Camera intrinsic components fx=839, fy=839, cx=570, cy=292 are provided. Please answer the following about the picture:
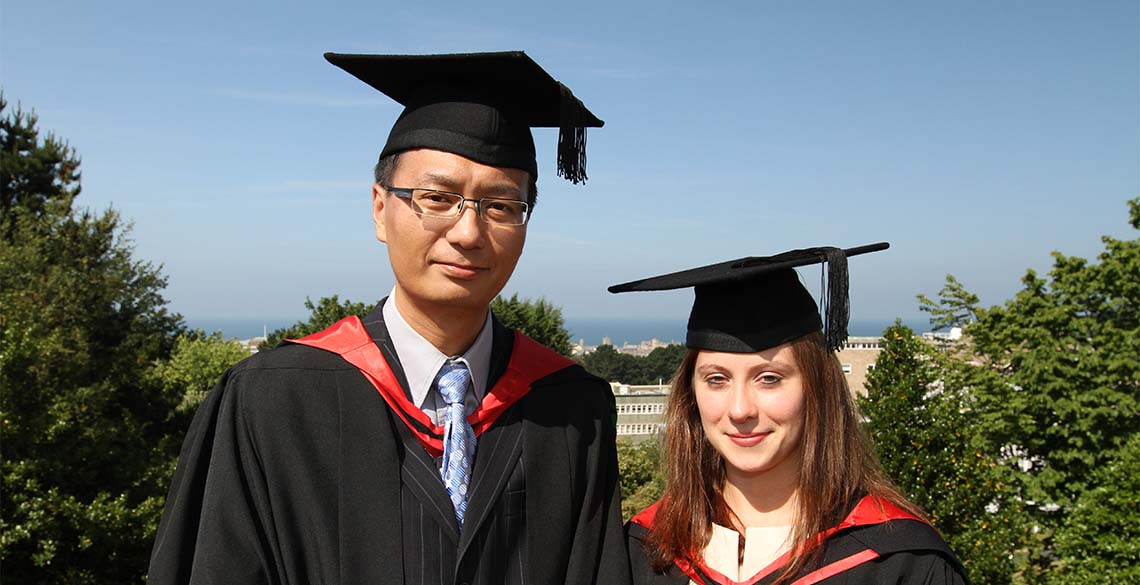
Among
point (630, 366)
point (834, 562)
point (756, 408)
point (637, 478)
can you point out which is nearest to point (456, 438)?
point (756, 408)

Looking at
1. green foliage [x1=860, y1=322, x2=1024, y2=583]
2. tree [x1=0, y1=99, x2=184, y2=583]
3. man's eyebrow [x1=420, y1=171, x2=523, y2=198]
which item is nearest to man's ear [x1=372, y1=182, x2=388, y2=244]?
man's eyebrow [x1=420, y1=171, x2=523, y2=198]

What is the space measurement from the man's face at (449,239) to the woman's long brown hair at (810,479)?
0.79 m

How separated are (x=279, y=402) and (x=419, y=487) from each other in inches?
17.4

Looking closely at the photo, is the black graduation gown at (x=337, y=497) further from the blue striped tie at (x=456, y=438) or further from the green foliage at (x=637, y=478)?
the green foliage at (x=637, y=478)

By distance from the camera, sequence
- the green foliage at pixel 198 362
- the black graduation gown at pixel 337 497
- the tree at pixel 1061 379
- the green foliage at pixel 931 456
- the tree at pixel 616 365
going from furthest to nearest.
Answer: the tree at pixel 616 365 → the green foliage at pixel 198 362 → the tree at pixel 1061 379 → the green foliage at pixel 931 456 → the black graduation gown at pixel 337 497

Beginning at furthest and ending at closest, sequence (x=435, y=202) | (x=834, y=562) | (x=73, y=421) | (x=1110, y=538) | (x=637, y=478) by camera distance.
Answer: (x=637, y=478) < (x=73, y=421) < (x=1110, y=538) < (x=834, y=562) < (x=435, y=202)

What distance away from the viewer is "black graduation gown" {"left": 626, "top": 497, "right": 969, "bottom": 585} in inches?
95.2

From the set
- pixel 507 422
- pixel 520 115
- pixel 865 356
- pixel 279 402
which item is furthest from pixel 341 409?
pixel 865 356

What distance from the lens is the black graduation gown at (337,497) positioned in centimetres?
217

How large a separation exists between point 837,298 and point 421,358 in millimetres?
1278

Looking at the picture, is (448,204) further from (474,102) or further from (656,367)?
(656,367)

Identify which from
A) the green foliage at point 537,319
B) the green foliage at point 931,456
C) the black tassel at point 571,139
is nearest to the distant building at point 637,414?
the green foliage at point 537,319

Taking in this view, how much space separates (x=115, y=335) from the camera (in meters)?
19.5

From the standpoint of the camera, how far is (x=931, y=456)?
28.1ft
